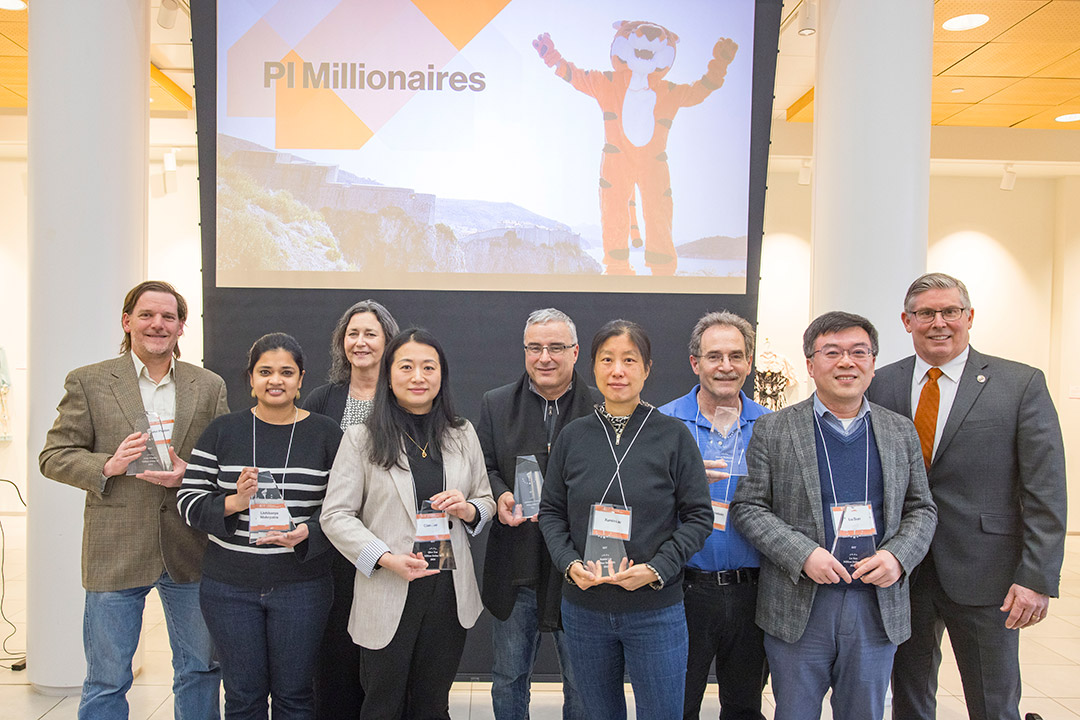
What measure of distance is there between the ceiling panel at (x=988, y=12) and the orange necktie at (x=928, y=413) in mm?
3476

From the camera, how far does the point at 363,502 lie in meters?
2.30

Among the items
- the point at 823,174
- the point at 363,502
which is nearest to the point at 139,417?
the point at 363,502

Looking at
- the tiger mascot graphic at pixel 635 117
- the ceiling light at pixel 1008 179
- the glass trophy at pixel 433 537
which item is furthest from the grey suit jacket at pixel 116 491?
the ceiling light at pixel 1008 179

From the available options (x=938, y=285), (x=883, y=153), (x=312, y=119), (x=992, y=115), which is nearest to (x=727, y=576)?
(x=938, y=285)

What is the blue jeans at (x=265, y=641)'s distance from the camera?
90.2 inches

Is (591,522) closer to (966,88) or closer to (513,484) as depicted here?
(513,484)

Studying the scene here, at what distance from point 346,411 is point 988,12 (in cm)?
489

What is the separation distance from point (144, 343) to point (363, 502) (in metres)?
1.02

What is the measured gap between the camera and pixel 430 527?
2.19m

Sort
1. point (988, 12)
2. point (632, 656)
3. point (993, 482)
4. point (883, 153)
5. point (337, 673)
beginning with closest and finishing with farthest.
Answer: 1. point (632, 656)
2. point (993, 482)
3. point (337, 673)
4. point (883, 153)
5. point (988, 12)

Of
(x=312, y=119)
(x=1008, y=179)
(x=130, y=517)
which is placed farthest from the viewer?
(x=1008, y=179)

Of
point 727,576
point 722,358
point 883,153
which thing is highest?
point 883,153

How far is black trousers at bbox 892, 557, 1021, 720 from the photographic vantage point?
93.1 inches

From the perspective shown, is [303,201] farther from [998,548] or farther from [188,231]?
[188,231]
